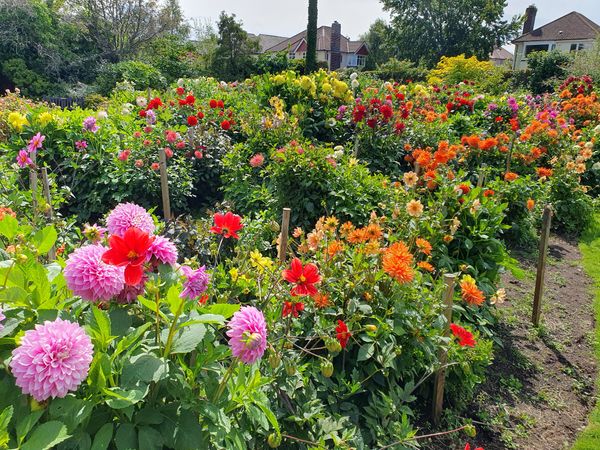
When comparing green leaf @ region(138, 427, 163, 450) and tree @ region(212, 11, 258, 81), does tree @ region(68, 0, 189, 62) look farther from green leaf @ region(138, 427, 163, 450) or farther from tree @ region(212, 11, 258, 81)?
green leaf @ region(138, 427, 163, 450)

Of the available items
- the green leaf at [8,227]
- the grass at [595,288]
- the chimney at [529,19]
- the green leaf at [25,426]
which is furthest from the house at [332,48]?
the green leaf at [25,426]

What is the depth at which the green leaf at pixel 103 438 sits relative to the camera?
84 centimetres

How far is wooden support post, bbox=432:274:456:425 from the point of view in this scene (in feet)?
6.82

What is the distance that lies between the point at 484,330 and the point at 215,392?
6.90 feet

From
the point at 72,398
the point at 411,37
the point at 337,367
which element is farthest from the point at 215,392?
the point at 411,37

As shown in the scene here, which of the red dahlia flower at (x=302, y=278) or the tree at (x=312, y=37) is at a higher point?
the tree at (x=312, y=37)

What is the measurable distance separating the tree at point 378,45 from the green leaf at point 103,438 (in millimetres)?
30772

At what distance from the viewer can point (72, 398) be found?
2.83ft

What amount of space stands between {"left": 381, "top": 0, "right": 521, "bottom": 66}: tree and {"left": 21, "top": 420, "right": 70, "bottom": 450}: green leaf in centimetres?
3505

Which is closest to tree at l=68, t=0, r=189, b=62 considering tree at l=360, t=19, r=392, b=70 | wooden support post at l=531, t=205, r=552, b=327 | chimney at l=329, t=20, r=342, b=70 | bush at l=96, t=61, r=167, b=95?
bush at l=96, t=61, r=167, b=95

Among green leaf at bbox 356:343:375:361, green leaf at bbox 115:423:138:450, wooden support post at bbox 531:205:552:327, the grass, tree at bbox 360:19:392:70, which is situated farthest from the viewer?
tree at bbox 360:19:392:70

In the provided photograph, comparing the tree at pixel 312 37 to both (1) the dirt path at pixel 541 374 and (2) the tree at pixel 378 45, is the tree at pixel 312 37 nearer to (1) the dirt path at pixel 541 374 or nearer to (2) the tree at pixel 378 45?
(2) the tree at pixel 378 45

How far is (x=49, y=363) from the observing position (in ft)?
2.58

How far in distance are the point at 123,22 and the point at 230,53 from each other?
5.90 metres
